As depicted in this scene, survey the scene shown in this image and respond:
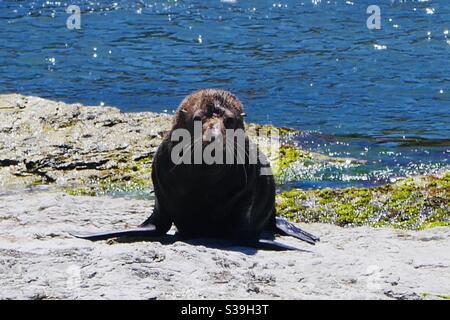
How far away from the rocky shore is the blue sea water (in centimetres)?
249

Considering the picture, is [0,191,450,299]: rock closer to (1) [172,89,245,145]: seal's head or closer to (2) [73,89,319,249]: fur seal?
(2) [73,89,319,249]: fur seal

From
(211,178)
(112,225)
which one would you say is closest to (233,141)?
(211,178)

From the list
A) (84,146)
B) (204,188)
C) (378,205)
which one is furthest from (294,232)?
(84,146)

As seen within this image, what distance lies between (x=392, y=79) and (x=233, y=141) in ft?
38.5

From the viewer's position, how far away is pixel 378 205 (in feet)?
32.6

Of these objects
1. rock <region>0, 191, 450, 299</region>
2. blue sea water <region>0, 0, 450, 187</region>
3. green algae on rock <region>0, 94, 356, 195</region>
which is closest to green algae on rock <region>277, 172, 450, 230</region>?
green algae on rock <region>0, 94, 356, 195</region>

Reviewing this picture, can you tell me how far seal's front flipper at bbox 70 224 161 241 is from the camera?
7.49 m

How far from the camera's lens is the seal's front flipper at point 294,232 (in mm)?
8109

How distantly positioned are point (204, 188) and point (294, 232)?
1.15 metres

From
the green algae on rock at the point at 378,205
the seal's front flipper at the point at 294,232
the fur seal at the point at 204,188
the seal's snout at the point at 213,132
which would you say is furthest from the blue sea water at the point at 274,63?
the seal's snout at the point at 213,132

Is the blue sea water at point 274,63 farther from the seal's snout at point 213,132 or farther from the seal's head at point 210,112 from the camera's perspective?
the seal's snout at point 213,132

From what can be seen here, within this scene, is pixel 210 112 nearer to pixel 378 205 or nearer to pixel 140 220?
pixel 140 220

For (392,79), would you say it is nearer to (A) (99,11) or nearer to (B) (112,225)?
(A) (99,11)

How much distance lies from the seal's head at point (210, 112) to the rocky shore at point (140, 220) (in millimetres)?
854
